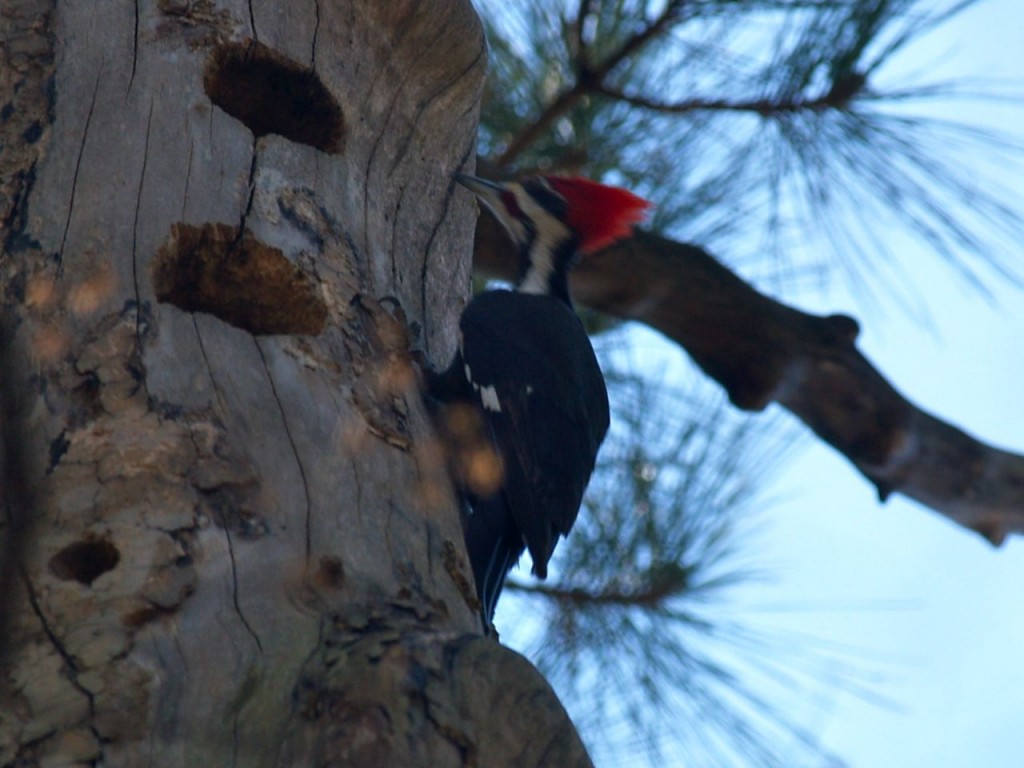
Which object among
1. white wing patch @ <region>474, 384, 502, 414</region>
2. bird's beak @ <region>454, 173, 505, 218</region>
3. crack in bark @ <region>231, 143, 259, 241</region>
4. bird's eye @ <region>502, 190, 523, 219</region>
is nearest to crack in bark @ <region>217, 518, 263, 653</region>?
crack in bark @ <region>231, 143, 259, 241</region>

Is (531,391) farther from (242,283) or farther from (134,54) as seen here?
(134,54)

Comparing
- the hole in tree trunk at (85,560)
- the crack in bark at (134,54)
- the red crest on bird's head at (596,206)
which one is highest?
the red crest on bird's head at (596,206)

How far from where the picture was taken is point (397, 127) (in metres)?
2.40

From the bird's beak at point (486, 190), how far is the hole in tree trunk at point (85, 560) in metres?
1.20

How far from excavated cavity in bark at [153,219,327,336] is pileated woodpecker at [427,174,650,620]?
28 centimetres

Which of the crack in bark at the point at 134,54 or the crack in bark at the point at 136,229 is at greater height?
the crack in bark at the point at 134,54

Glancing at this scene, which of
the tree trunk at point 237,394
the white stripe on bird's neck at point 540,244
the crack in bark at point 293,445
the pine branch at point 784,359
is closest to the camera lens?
the tree trunk at point 237,394

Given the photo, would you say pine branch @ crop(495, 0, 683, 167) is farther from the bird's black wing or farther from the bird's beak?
the bird's black wing

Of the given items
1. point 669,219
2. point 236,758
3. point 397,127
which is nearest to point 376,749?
point 236,758

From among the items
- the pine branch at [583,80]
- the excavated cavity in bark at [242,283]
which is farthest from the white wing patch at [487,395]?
the pine branch at [583,80]

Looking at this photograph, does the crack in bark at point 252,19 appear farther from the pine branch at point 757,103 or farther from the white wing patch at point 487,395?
the pine branch at point 757,103

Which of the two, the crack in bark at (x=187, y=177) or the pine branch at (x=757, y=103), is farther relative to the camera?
the pine branch at (x=757, y=103)

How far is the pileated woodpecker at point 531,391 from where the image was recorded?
7.56 ft

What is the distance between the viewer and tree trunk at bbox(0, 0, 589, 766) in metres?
1.36
